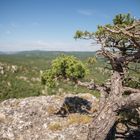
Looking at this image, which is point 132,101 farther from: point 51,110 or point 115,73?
point 51,110

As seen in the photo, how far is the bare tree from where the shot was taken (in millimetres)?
15812

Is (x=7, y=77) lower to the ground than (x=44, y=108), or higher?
lower

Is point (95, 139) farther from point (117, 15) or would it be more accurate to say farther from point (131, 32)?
point (117, 15)

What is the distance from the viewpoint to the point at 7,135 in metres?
23.1

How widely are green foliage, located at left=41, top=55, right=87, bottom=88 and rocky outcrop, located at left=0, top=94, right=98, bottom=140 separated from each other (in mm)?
4672

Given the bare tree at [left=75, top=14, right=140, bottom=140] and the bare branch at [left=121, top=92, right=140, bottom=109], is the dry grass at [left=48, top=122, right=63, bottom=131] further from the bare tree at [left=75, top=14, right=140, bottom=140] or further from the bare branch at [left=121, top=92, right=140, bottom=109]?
the bare branch at [left=121, top=92, right=140, bottom=109]

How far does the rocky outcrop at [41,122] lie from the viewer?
76.4ft

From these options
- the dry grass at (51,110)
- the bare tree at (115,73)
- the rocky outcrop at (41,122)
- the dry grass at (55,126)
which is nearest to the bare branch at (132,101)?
the bare tree at (115,73)

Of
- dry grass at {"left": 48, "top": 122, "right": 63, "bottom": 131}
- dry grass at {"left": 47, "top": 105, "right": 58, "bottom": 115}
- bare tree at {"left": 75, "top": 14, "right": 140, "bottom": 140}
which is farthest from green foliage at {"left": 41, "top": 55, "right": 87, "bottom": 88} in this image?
dry grass at {"left": 47, "top": 105, "right": 58, "bottom": 115}

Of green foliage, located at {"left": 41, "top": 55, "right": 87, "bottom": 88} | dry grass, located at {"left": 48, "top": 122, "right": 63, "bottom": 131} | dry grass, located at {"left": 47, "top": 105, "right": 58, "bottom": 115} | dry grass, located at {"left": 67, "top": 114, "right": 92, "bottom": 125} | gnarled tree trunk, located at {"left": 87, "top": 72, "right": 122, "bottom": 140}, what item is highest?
green foliage, located at {"left": 41, "top": 55, "right": 87, "bottom": 88}

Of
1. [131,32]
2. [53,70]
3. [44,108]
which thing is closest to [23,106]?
[44,108]

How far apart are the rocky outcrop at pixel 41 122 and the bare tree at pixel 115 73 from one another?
5727mm

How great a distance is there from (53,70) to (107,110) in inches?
277

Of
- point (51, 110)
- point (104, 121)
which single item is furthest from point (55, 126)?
point (104, 121)
